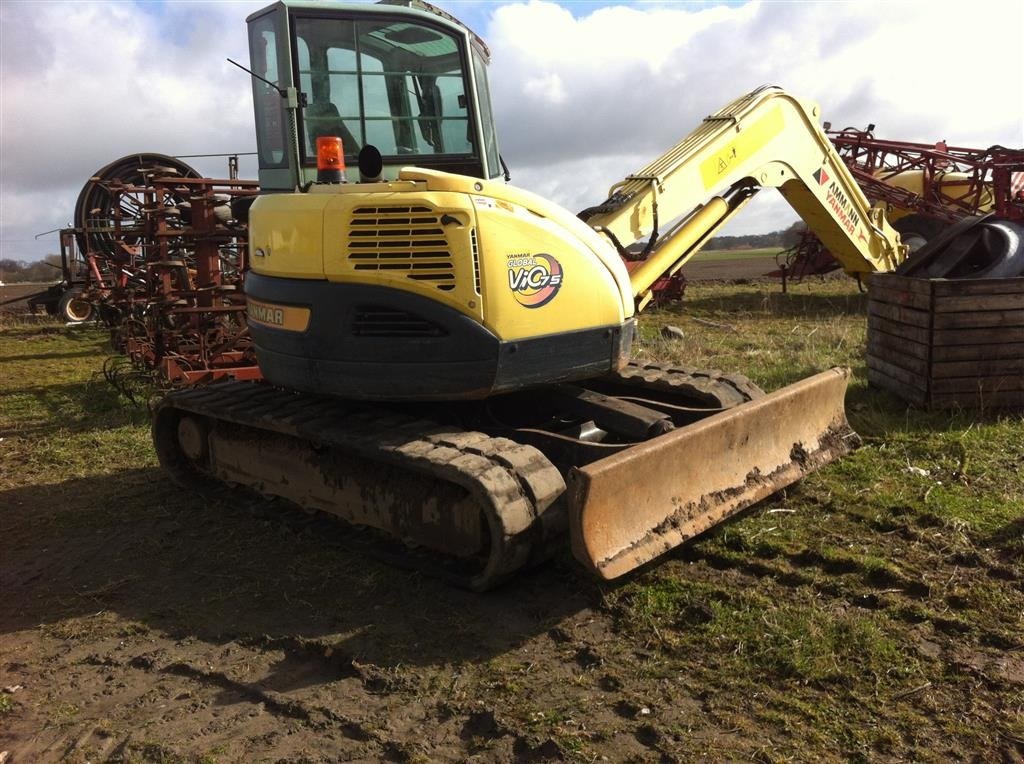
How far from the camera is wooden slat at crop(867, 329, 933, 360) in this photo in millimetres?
6730

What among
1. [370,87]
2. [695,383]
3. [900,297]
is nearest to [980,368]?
[900,297]

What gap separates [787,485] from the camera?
5.02 meters

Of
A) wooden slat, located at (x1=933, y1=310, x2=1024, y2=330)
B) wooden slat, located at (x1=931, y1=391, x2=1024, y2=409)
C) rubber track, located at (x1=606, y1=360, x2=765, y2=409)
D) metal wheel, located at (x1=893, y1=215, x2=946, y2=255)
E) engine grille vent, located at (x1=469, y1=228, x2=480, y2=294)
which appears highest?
metal wheel, located at (x1=893, y1=215, x2=946, y2=255)

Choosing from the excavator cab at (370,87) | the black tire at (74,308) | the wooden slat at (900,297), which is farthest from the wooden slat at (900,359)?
the black tire at (74,308)

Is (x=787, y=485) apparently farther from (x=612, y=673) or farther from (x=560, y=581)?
(x=612, y=673)

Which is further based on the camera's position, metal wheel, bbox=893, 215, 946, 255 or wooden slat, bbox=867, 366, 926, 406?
metal wheel, bbox=893, 215, 946, 255

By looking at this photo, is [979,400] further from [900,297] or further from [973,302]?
[900,297]

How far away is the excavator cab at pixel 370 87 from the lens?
181 inches

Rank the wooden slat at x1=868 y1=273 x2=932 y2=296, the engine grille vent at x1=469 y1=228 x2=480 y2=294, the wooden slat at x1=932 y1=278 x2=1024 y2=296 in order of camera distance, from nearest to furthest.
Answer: the engine grille vent at x1=469 y1=228 x2=480 y2=294, the wooden slat at x1=932 y1=278 x2=1024 y2=296, the wooden slat at x1=868 y1=273 x2=932 y2=296

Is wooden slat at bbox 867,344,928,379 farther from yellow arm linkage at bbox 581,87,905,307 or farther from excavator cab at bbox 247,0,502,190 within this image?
excavator cab at bbox 247,0,502,190

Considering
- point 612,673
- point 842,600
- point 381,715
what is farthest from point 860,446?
point 381,715

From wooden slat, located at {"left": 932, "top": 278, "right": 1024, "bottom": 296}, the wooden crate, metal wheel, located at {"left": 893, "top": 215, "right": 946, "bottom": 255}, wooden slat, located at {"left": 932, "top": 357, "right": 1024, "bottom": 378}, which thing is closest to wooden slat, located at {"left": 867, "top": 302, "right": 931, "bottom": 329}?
the wooden crate

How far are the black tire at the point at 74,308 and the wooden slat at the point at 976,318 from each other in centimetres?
1753

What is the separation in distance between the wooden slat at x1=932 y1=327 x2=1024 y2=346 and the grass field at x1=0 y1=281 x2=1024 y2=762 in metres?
0.96
